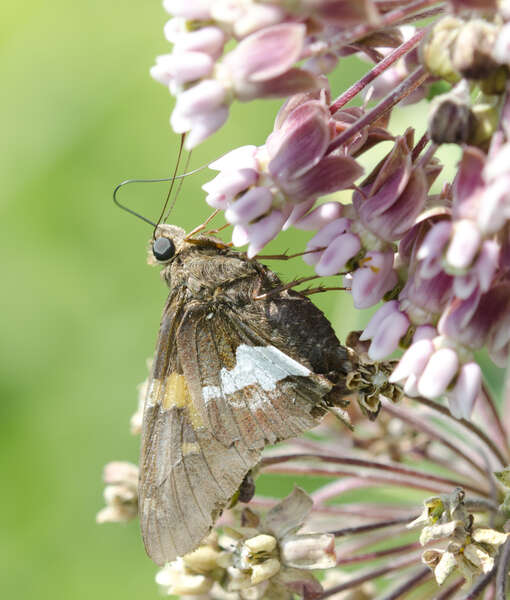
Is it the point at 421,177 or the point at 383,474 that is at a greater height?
the point at 421,177

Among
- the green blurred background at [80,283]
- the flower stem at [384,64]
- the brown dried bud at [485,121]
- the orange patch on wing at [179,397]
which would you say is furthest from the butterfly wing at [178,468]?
the green blurred background at [80,283]

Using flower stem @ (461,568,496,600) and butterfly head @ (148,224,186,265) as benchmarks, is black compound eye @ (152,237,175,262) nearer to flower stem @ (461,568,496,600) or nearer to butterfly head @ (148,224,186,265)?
butterfly head @ (148,224,186,265)

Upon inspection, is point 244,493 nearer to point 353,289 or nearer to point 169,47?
point 353,289

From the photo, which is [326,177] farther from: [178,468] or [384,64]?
[178,468]

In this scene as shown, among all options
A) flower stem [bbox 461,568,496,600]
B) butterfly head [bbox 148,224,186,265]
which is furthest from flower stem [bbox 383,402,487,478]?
butterfly head [bbox 148,224,186,265]

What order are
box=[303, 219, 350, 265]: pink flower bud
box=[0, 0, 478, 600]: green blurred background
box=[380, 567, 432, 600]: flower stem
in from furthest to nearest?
box=[0, 0, 478, 600]: green blurred background < box=[380, 567, 432, 600]: flower stem < box=[303, 219, 350, 265]: pink flower bud

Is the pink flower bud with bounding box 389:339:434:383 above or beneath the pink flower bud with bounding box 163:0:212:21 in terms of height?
beneath

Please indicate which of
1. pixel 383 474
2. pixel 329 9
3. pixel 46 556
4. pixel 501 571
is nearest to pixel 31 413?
pixel 46 556
